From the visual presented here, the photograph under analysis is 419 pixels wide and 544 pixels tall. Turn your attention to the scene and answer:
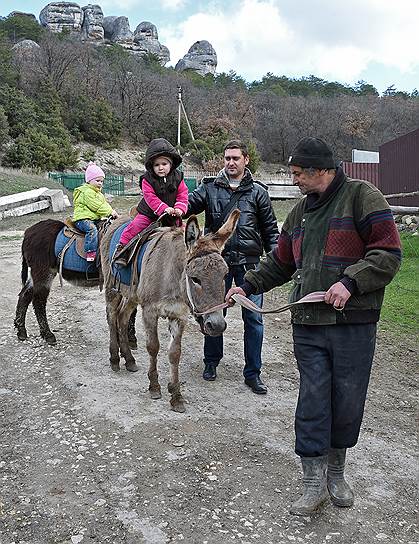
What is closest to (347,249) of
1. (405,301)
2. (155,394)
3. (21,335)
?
(155,394)

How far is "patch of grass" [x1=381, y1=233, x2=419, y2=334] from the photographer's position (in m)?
7.55

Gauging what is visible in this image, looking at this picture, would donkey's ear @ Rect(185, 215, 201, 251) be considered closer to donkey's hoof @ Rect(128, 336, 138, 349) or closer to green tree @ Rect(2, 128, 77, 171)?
donkey's hoof @ Rect(128, 336, 138, 349)

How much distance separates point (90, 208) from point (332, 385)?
14.5ft

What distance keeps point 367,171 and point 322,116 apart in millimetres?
38868

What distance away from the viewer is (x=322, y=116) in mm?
62875

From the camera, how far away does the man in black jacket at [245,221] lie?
513 centimetres

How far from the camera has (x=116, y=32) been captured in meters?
101

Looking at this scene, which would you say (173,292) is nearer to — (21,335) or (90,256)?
(90,256)

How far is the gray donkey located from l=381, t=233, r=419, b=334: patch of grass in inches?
143

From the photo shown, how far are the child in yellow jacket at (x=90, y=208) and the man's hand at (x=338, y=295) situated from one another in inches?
162

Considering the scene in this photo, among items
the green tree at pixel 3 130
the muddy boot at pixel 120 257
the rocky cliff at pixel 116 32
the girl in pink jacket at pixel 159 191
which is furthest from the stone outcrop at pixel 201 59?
the muddy boot at pixel 120 257

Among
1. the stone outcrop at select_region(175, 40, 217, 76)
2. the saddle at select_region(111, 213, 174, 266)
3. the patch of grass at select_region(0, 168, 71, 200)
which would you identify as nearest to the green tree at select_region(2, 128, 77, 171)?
the patch of grass at select_region(0, 168, 71, 200)

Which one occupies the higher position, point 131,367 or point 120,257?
point 120,257

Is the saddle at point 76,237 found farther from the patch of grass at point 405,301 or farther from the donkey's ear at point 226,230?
the patch of grass at point 405,301
